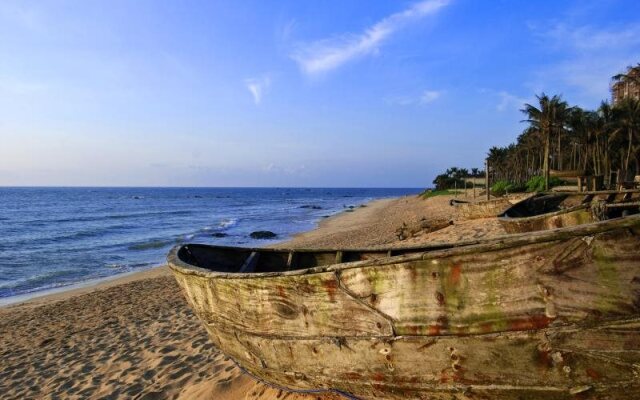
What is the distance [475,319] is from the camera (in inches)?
103

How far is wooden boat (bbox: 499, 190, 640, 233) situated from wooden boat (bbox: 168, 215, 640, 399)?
5787 mm

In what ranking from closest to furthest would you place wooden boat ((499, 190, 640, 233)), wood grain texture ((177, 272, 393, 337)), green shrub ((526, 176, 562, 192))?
1. wood grain texture ((177, 272, 393, 337))
2. wooden boat ((499, 190, 640, 233))
3. green shrub ((526, 176, 562, 192))

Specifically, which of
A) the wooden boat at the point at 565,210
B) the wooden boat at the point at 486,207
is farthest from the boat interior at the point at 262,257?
the wooden boat at the point at 486,207

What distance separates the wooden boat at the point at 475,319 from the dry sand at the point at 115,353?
659 millimetres

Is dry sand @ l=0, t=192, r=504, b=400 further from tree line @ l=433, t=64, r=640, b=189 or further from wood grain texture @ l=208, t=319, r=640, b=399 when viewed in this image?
tree line @ l=433, t=64, r=640, b=189

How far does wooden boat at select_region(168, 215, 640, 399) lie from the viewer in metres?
2.39

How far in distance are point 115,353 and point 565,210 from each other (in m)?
8.30

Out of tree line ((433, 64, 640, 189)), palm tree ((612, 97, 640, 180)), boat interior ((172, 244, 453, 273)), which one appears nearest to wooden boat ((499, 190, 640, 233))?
boat interior ((172, 244, 453, 273))

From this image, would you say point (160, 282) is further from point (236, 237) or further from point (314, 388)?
point (236, 237)

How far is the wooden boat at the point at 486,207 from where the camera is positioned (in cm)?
1695

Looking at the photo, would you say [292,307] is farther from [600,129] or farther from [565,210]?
[600,129]

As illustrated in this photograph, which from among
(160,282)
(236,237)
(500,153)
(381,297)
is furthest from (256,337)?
(500,153)

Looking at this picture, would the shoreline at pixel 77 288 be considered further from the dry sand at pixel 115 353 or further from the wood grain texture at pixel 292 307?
the wood grain texture at pixel 292 307

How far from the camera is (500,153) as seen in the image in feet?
238
